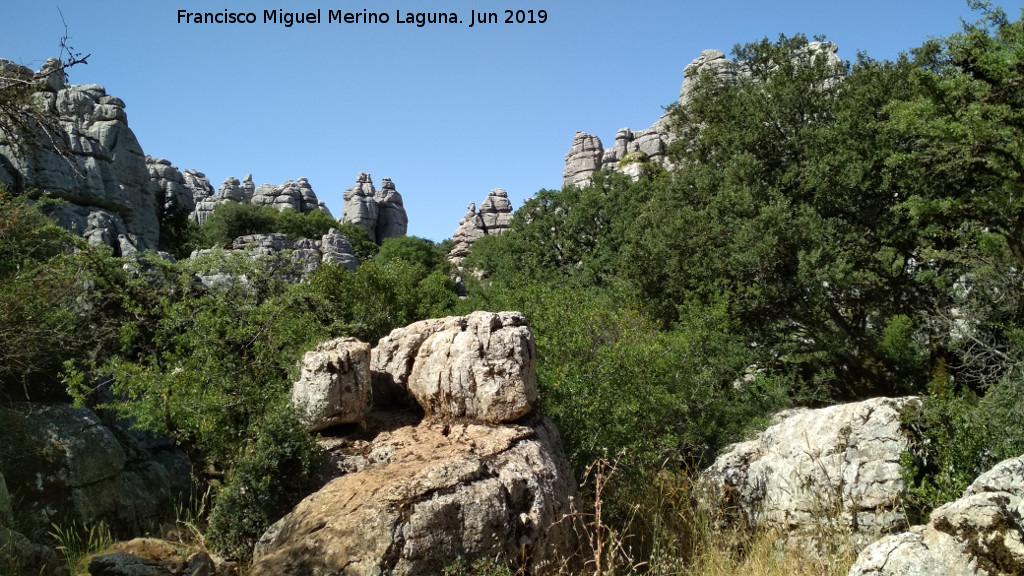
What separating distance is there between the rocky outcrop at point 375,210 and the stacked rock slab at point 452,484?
3489 inches

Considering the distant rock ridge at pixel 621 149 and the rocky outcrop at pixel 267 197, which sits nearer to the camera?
the distant rock ridge at pixel 621 149

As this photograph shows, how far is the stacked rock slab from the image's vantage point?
5621mm

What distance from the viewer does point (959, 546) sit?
4262 mm

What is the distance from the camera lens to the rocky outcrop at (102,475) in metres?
9.75

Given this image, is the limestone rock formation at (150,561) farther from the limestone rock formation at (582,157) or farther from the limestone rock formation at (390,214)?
the limestone rock formation at (390,214)

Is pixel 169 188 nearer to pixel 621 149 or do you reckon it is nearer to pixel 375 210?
pixel 375 210

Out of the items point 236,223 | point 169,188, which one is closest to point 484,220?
point 236,223

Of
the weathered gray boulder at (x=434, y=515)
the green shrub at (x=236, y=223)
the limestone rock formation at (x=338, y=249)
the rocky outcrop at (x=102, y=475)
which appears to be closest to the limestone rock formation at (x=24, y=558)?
the weathered gray boulder at (x=434, y=515)

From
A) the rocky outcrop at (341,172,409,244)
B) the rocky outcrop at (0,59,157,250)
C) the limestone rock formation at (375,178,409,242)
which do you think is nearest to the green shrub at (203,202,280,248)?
the rocky outcrop at (0,59,157,250)

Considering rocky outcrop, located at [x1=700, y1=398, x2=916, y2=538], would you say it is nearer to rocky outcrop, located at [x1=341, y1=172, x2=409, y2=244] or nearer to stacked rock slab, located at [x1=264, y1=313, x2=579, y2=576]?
stacked rock slab, located at [x1=264, y1=313, x2=579, y2=576]

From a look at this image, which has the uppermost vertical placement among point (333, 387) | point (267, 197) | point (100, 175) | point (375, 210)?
point (267, 197)

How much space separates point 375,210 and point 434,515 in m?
95.3

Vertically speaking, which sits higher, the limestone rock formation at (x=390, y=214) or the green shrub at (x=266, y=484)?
the limestone rock formation at (x=390, y=214)

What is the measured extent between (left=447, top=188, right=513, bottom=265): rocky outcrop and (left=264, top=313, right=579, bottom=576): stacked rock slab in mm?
60022
